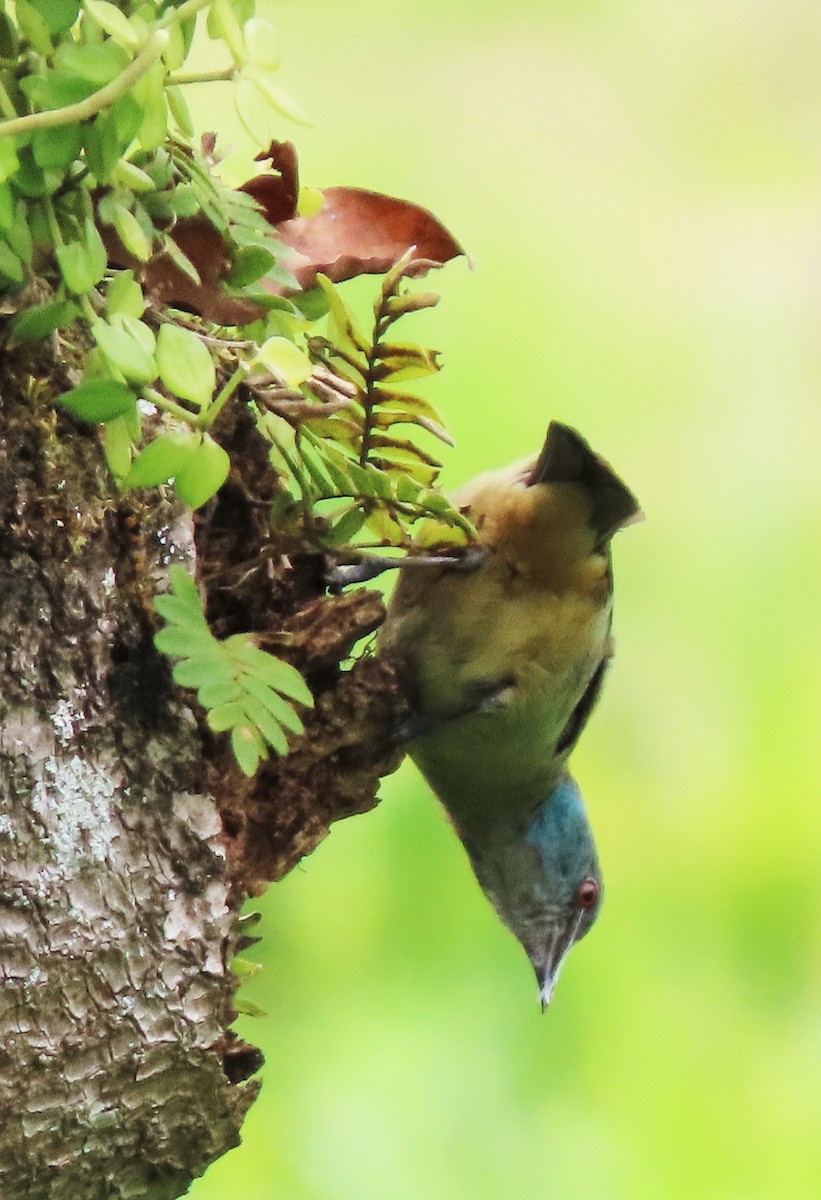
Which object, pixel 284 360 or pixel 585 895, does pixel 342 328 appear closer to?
pixel 284 360

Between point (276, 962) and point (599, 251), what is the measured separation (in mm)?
1824

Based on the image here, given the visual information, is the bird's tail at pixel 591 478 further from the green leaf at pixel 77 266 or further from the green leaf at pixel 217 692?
the green leaf at pixel 77 266

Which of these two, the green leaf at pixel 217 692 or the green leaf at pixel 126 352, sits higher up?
the green leaf at pixel 126 352

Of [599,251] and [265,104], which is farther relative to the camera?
[599,251]

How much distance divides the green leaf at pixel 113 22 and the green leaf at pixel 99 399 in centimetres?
25

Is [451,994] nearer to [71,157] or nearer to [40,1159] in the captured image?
[40,1159]

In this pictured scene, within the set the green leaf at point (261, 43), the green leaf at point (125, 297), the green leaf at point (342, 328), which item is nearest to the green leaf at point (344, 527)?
the green leaf at point (342, 328)

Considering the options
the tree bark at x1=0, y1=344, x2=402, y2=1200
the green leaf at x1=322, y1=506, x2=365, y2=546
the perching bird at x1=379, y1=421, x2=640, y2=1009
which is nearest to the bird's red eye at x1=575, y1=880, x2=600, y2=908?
the perching bird at x1=379, y1=421, x2=640, y2=1009

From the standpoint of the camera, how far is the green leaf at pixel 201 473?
45.2 inches

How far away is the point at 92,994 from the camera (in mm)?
1321

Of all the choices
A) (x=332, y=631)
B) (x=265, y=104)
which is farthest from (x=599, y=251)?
(x=265, y=104)

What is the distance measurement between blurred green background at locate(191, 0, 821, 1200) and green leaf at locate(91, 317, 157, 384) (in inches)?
74.7

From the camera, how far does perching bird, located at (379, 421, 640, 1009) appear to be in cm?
185

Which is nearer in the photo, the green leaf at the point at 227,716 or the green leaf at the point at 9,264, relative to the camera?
the green leaf at the point at 9,264
